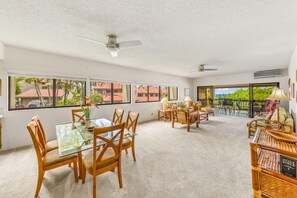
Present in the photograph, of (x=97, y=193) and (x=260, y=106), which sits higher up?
(x=260, y=106)

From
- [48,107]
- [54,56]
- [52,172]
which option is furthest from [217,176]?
[54,56]

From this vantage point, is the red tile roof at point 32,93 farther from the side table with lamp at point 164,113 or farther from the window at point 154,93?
the side table with lamp at point 164,113

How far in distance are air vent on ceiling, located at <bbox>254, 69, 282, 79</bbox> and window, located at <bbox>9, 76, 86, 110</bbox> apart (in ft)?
26.9

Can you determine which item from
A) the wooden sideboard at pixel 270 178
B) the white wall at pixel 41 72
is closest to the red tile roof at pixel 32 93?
the white wall at pixel 41 72

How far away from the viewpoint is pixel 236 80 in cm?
743

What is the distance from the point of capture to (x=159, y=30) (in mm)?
2314

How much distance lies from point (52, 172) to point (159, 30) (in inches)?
123

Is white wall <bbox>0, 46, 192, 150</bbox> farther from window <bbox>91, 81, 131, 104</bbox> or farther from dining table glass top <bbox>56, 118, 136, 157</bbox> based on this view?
dining table glass top <bbox>56, 118, 136, 157</bbox>

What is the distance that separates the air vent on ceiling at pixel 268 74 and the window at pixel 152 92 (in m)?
4.34

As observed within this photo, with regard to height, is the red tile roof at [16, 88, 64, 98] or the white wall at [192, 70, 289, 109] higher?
the white wall at [192, 70, 289, 109]

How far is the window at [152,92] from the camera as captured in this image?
608 cm

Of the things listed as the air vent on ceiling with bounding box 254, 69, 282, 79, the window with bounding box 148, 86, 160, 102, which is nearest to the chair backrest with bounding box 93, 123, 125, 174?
the window with bounding box 148, 86, 160, 102

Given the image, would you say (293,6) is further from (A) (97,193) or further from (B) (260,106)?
(B) (260,106)

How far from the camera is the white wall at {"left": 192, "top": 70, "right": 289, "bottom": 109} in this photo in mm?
6047
